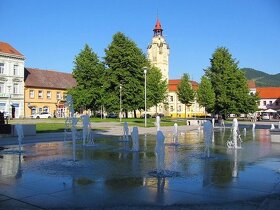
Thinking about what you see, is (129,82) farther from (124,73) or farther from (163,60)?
(163,60)

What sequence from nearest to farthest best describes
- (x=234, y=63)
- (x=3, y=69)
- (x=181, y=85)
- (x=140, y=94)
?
(x=140, y=94) → (x=234, y=63) → (x=3, y=69) → (x=181, y=85)

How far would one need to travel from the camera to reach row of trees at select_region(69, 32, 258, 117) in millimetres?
58125

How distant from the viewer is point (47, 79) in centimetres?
7975

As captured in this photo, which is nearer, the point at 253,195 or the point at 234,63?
the point at 253,195

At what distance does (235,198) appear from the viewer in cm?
700

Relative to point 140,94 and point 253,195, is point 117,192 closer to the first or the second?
point 253,195

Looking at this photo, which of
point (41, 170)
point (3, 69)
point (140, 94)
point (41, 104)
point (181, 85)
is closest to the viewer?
point (41, 170)

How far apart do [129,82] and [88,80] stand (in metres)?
8.30

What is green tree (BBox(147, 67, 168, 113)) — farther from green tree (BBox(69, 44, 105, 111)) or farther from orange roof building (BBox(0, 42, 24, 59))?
orange roof building (BBox(0, 42, 24, 59))

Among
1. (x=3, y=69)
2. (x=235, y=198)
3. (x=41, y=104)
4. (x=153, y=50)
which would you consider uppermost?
(x=153, y=50)

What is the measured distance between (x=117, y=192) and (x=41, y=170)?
3654 millimetres

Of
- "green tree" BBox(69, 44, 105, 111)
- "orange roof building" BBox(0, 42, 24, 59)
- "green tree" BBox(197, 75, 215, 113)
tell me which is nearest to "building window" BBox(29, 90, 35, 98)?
"orange roof building" BBox(0, 42, 24, 59)

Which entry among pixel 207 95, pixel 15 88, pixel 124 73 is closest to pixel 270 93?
pixel 207 95

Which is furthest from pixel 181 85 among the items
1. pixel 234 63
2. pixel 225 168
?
pixel 225 168
